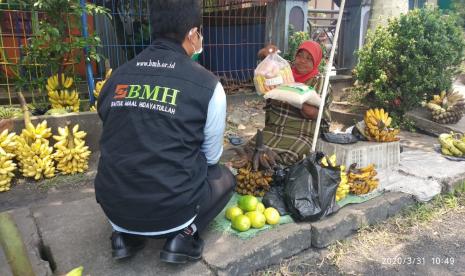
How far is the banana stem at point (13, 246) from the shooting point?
51.4 inches

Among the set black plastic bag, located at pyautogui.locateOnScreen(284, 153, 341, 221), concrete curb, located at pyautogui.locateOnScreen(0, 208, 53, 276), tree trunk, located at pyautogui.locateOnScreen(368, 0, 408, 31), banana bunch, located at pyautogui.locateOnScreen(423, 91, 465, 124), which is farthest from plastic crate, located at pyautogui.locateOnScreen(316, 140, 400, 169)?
tree trunk, located at pyautogui.locateOnScreen(368, 0, 408, 31)

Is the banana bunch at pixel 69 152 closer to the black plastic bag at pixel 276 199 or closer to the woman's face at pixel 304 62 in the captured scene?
the black plastic bag at pixel 276 199

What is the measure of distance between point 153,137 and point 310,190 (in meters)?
1.42

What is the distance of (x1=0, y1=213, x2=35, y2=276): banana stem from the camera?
4.28 ft

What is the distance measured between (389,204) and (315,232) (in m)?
1.01

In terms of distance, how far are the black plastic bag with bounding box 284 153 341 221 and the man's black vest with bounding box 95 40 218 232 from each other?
1.00m

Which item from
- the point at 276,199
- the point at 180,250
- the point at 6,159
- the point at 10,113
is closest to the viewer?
the point at 180,250

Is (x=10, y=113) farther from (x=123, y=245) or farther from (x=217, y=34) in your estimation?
(x=217, y=34)

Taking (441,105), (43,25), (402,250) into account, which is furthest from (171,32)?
(441,105)

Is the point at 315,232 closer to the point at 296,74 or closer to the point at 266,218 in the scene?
the point at 266,218

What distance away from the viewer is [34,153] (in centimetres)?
399

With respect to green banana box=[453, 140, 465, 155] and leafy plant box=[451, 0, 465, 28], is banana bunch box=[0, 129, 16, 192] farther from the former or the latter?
leafy plant box=[451, 0, 465, 28]
